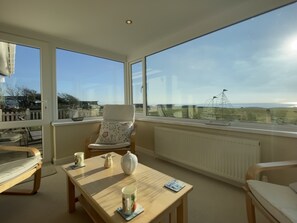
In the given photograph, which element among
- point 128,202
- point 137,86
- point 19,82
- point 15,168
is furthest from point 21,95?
point 128,202

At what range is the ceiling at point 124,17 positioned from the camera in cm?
197

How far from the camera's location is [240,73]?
2.16m

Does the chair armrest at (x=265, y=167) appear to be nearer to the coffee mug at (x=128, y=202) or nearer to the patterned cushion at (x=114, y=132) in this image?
the coffee mug at (x=128, y=202)

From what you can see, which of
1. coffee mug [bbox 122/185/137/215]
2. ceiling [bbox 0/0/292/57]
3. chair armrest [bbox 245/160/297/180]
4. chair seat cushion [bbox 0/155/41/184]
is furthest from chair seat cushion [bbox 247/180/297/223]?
chair seat cushion [bbox 0/155/41/184]

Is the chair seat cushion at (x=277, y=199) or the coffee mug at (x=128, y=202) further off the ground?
the coffee mug at (x=128, y=202)

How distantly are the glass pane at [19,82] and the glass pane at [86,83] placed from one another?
0.37 metres

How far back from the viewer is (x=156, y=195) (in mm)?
1109

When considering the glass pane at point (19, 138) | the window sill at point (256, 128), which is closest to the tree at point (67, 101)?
the glass pane at point (19, 138)

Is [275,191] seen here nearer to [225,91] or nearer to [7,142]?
[225,91]

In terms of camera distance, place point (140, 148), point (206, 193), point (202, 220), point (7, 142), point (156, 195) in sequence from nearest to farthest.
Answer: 1. point (156, 195)
2. point (202, 220)
3. point (206, 193)
4. point (7, 142)
5. point (140, 148)

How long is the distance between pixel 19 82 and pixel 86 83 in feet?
3.72

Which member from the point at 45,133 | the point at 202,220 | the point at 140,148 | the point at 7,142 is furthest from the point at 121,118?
the point at 202,220

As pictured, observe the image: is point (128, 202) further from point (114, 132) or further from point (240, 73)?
point (240, 73)

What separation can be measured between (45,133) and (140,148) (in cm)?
178
